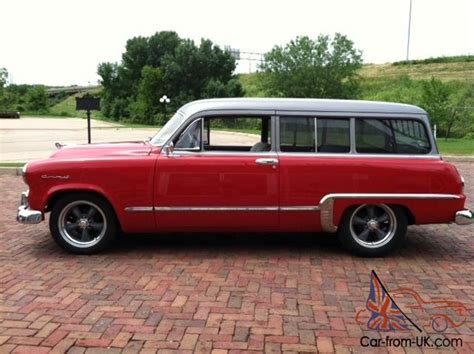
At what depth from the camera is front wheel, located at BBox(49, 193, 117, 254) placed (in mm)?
5508

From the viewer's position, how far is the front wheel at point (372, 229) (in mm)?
5598

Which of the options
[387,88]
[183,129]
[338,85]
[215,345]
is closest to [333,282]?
[215,345]

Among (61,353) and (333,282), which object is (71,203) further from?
(333,282)

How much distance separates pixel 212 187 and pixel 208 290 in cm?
122

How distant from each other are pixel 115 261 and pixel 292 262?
1.84m

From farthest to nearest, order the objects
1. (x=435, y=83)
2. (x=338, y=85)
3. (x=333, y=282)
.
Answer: (x=338, y=85)
(x=435, y=83)
(x=333, y=282)

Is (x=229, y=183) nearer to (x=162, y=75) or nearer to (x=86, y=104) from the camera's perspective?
(x=86, y=104)

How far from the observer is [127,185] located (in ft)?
17.6

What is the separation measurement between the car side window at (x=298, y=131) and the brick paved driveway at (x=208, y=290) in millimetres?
1196

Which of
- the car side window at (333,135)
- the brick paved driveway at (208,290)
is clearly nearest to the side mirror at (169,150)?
the brick paved driveway at (208,290)

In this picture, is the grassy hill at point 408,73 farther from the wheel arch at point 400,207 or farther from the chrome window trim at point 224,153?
the chrome window trim at point 224,153

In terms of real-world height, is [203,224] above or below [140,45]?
below

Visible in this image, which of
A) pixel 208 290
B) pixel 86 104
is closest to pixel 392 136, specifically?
pixel 208 290

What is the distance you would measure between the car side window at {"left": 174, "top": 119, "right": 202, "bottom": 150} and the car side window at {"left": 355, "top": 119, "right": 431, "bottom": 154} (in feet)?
5.61
